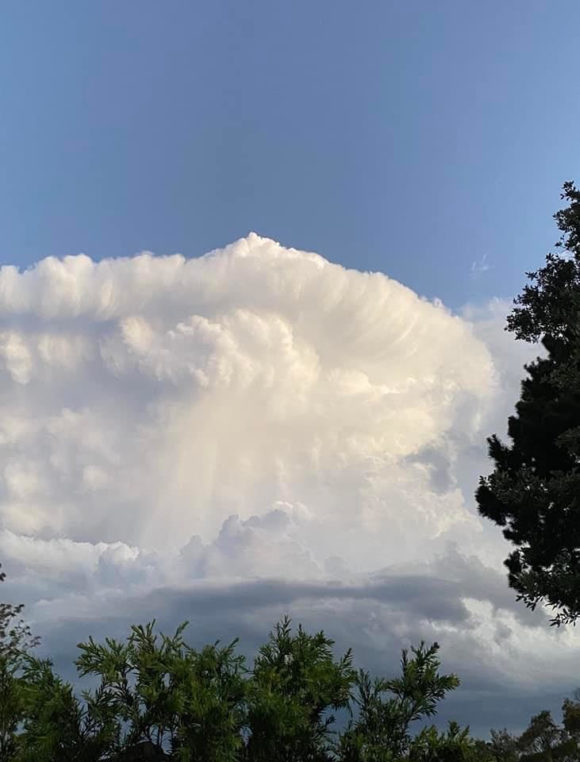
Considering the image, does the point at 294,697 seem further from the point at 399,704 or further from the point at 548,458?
the point at 548,458

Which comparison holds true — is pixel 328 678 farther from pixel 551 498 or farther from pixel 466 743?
pixel 551 498

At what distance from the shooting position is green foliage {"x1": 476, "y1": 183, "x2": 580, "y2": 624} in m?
19.8

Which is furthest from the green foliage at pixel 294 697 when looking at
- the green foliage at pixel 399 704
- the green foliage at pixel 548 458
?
the green foliage at pixel 548 458

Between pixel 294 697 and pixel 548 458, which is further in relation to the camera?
pixel 548 458

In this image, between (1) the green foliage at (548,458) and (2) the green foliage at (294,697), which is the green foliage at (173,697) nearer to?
(2) the green foliage at (294,697)

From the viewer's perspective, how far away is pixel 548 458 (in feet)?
74.5

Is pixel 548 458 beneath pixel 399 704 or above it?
above

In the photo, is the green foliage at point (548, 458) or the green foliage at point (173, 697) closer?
the green foliage at point (173, 697)

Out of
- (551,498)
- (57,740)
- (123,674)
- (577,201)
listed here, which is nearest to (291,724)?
(123,674)

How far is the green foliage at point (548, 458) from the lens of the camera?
19781mm

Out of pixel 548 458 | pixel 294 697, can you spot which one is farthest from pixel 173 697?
pixel 548 458

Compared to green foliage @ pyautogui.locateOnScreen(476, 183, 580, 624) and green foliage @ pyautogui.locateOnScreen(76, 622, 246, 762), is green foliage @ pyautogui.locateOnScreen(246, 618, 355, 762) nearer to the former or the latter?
green foliage @ pyautogui.locateOnScreen(76, 622, 246, 762)

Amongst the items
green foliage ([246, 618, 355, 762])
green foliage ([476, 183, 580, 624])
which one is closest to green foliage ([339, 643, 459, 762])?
green foliage ([246, 618, 355, 762])

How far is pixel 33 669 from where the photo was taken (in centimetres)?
969
